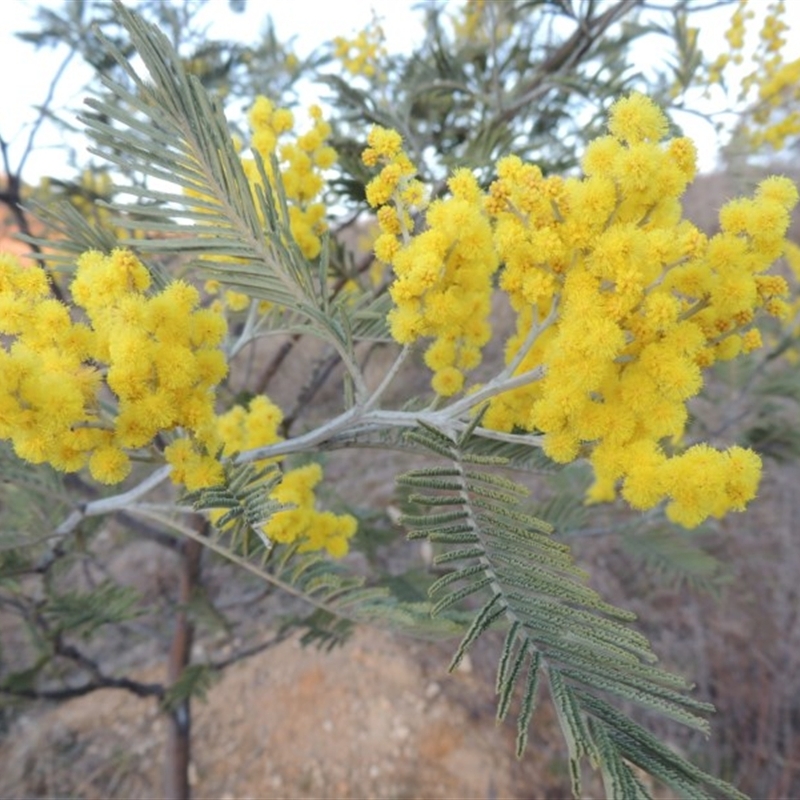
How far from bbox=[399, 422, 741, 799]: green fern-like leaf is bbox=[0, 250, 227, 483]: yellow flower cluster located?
8.8 inches

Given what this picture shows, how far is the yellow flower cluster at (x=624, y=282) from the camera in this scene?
56cm

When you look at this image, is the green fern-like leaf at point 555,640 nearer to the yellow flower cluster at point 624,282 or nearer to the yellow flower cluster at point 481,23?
the yellow flower cluster at point 624,282

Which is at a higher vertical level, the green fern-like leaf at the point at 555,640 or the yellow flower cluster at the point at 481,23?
the yellow flower cluster at the point at 481,23

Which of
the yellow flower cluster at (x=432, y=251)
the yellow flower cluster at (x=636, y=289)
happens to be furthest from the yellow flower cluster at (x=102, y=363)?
the yellow flower cluster at (x=636, y=289)

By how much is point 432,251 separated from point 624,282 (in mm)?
156

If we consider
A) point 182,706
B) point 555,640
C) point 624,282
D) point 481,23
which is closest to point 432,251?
point 624,282

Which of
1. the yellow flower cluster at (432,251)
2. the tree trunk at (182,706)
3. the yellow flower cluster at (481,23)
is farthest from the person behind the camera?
the tree trunk at (182,706)

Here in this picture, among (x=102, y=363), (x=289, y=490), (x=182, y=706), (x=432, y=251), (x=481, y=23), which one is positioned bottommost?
(x=182, y=706)

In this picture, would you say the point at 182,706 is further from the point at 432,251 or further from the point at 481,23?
the point at 481,23

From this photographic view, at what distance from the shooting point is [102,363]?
66cm

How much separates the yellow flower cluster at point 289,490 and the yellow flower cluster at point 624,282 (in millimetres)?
333

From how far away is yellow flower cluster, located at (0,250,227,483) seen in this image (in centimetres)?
56

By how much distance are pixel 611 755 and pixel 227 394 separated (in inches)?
43.5

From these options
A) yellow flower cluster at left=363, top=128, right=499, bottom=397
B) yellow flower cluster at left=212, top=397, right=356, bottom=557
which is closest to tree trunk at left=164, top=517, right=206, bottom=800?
yellow flower cluster at left=212, top=397, right=356, bottom=557
